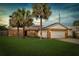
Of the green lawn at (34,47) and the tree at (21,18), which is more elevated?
the tree at (21,18)

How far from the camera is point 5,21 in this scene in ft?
9.62

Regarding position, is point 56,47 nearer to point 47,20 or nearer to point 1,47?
point 47,20

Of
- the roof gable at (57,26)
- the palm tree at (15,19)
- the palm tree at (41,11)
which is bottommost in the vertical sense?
the roof gable at (57,26)

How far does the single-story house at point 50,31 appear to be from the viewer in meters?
2.95

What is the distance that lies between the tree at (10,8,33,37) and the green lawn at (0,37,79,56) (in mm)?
167

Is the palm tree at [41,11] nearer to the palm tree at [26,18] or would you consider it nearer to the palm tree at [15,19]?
the palm tree at [26,18]

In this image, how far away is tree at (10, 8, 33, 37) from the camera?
2939mm

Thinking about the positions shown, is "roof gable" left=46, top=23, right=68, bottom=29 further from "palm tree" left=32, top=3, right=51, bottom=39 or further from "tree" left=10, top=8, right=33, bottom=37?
"tree" left=10, top=8, right=33, bottom=37

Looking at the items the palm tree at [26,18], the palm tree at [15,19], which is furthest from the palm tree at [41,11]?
the palm tree at [15,19]

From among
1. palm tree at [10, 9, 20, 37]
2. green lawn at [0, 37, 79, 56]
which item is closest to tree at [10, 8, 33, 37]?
palm tree at [10, 9, 20, 37]

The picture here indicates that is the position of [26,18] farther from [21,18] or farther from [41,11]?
[41,11]

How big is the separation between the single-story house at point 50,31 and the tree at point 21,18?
0.06 meters

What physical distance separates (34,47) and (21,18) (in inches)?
14.0

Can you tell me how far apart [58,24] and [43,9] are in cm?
24
